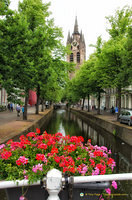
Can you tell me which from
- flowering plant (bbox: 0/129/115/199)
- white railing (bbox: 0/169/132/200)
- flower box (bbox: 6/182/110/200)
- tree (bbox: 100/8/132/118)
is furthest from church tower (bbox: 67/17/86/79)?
white railing (bbox: 0/169/132/200)

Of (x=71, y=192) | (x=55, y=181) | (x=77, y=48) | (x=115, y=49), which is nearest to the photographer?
(x=55, y=181)

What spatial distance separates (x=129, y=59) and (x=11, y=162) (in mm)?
16413

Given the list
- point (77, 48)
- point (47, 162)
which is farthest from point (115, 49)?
point (77, 48)

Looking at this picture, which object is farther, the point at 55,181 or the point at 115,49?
the point at 115,49

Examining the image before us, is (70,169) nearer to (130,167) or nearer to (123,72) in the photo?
(130,167)

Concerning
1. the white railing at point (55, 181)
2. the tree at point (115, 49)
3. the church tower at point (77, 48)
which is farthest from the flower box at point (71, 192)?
the church tower at point (77, 48)

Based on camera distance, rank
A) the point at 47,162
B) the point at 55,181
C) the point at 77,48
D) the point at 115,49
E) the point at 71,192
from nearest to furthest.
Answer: the point at 55,181, the point at 71,192, the point at 47,162, the point at 115,49, the point at 77,48

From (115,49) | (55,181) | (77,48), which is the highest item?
(77,48)

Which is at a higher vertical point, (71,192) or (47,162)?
→ (47,162)

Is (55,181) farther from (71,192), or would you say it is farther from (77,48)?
(77,48)

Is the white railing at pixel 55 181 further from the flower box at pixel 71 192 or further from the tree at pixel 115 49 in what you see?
the tree at pixel 115 49

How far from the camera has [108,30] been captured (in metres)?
23.2

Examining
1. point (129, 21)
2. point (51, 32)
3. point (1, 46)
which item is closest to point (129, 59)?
point (129, 21)

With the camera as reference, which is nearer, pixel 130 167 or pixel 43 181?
pixel 43 181
